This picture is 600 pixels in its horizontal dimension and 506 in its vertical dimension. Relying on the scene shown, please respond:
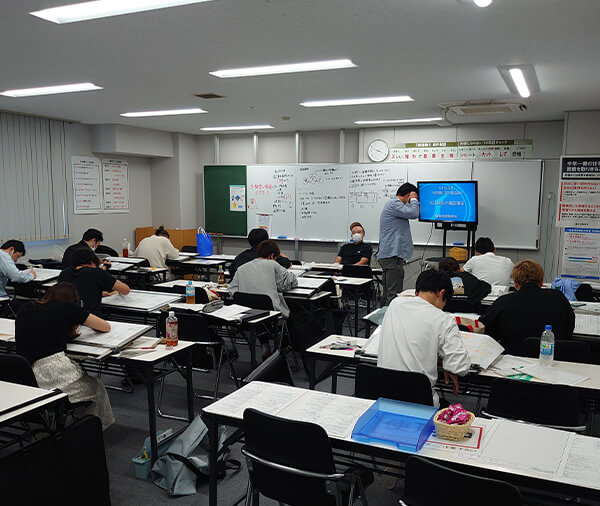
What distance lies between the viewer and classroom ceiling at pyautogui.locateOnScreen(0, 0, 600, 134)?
10.5ft

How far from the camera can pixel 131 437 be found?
142 inches

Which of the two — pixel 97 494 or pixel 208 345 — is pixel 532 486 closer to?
pixel 97 494

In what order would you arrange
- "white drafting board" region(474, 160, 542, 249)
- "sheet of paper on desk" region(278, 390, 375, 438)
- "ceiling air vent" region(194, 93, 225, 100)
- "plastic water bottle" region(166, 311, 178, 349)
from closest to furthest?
"sheet of paper on desk" region(278, 390, 375, 438)
"plastic water bottle" region(166, 311, 178, 349)
"ceiling air vent" region(194, 93, 225, 100)
"white drafting board" region(474, 160, 542, 249)

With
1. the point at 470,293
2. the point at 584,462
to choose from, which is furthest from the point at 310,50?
Answer: the point at 584,462

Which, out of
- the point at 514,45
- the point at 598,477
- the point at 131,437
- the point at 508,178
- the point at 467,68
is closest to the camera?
the point at 598,477

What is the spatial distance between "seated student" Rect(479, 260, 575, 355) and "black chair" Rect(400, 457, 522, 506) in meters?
→ 1.87

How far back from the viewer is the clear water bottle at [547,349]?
2.85 metres

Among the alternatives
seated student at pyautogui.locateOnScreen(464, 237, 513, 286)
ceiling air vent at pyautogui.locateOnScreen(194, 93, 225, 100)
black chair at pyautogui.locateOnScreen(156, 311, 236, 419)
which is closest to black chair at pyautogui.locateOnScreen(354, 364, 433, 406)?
black chair at pyautogui.locateOnScreen(156, 311, 236, 419)

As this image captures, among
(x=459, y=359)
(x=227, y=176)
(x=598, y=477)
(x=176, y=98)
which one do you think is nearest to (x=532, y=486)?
(x=598, y=477)

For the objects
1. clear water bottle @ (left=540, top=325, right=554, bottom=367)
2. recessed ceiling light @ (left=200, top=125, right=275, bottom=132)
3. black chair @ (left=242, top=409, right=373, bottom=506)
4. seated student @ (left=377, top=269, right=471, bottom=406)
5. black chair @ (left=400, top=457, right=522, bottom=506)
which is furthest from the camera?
recessed ceiling light @ (left=200, top=125, right=275, bottom=132)

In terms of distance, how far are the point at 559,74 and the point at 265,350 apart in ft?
12.6

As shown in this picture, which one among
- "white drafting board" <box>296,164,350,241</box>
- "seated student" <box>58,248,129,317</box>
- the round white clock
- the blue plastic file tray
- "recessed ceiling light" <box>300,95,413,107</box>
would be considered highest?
"recessed ceiling light" <box>300,95,413,107</box>

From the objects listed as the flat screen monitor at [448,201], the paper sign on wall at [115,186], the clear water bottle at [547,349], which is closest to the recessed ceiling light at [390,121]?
the flat screen monitor at [448,201]

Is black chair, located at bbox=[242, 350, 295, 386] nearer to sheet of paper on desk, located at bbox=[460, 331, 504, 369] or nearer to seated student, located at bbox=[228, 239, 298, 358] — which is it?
sheet of paper on desk, located at bbox=[460, 331, 504, 369]
